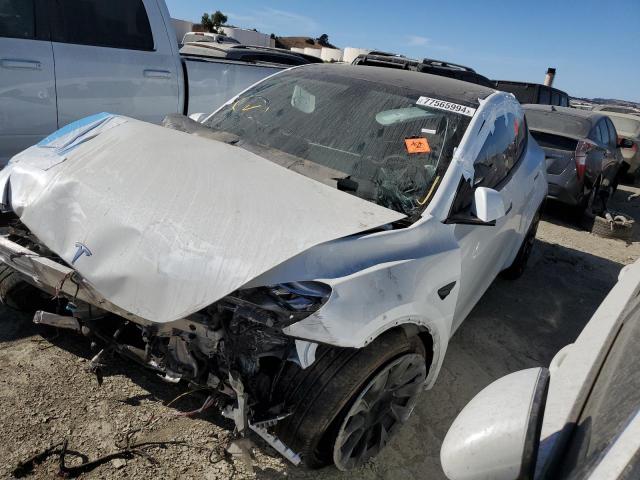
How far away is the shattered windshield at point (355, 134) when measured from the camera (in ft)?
8.27

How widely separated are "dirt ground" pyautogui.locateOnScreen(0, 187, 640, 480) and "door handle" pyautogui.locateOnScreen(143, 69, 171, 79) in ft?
7.54

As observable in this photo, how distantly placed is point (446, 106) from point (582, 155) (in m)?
4.58

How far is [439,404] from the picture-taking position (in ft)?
9.43

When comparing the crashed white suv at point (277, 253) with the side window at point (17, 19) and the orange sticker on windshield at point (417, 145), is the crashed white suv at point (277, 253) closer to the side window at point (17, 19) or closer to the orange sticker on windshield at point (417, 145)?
the orange sticker on windshield at point (417, 145)

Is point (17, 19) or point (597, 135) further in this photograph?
point (597, 135)

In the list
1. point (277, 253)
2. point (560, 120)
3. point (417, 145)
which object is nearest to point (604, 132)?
point (560, 120)

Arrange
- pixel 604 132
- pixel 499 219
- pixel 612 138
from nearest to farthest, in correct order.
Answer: pixel 499 219 → pixel 604 132 → pixel 612 138

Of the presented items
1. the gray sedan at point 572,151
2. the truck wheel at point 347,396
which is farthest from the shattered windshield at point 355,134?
the gray sedan at point 572,151

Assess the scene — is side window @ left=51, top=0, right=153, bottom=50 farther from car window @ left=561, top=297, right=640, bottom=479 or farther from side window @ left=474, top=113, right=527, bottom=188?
car window @ left=561, top=297, right=640, bottom=479

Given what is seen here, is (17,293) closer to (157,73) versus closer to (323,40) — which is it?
(157,73)

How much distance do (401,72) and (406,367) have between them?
7.19 feet

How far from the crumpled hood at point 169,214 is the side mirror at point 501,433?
2.67 feet

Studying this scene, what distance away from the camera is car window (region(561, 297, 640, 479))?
109cm

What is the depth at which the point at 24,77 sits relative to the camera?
355 cm
